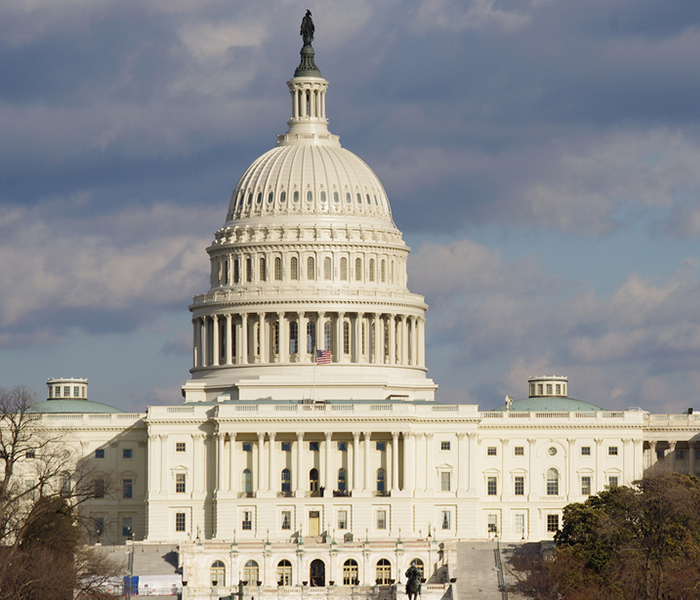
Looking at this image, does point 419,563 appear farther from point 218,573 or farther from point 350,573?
point 218,573

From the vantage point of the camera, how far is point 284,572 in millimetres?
192875

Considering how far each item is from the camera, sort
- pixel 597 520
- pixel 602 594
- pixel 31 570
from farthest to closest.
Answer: pixel 597 520 → pixel 602 594 → pixel 31 570

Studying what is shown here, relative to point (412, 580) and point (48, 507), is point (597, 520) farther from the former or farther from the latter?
point (48, 507)

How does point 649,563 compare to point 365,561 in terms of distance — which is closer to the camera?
point 649,563

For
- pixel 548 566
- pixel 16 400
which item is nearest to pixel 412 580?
pixel 548 566

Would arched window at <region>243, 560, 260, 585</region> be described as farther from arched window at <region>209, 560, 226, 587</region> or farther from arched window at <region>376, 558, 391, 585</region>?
arched window at <region>376, 558, 391, 585</region>

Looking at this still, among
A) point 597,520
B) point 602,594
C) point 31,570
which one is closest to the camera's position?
point 31,570

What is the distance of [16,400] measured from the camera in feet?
604

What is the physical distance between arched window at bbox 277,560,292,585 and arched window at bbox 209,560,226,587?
182 inches

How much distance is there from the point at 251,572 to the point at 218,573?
2799mm

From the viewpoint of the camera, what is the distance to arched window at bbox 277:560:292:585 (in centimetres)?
19250

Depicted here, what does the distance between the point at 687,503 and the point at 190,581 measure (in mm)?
40659

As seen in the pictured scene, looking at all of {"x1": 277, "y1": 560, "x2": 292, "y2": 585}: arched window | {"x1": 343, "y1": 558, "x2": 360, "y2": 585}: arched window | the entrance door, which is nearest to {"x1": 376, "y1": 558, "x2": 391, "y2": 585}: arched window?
{"x1": 343, "y1": 558, "x2": 360, "y2": 585}: arched window

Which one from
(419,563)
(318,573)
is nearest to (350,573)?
(318,573)
